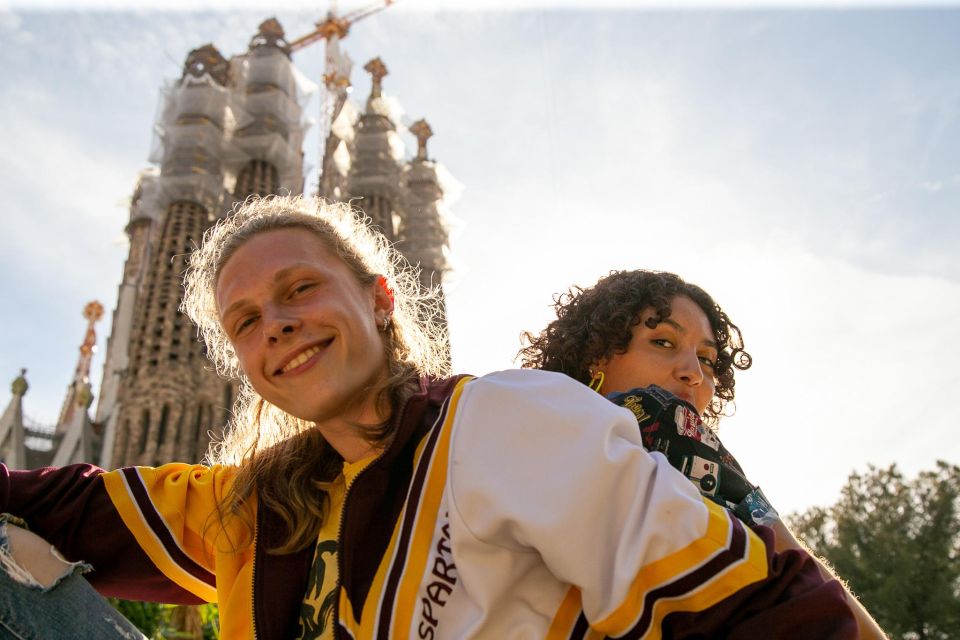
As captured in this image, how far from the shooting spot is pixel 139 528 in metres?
2.25

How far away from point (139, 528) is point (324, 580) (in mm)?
597

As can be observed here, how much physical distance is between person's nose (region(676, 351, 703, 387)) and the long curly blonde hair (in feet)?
2.48

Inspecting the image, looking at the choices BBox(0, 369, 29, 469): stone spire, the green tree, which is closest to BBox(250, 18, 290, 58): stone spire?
BBox(0, 369, 29, 469): stone spire

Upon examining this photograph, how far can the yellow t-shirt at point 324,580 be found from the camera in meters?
1.94

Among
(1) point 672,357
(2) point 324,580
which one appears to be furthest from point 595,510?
(1) point 672,357

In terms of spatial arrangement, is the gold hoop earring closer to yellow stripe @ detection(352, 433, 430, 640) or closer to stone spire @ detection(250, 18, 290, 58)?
yellow stripe @ detection(352, 433, 430, 640)

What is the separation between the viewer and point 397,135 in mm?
37594

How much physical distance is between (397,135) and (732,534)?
37416 mm

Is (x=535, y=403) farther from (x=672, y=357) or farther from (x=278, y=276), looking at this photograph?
(x=672, y=357)

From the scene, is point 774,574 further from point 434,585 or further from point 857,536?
point 857,536

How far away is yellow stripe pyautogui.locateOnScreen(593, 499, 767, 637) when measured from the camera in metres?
1.42

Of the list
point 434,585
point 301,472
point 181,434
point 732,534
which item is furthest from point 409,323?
point 181,434

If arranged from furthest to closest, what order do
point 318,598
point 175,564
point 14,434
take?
point 14,434 → point 175,564 → point 318,598

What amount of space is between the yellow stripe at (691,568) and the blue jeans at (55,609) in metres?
1.15
